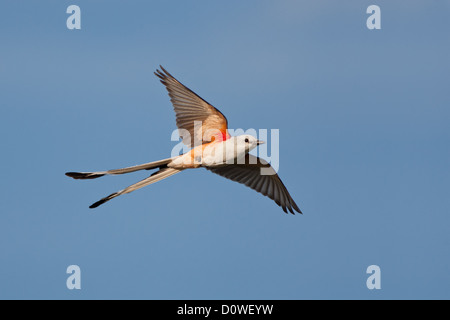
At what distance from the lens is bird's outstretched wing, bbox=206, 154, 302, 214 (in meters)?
11.6

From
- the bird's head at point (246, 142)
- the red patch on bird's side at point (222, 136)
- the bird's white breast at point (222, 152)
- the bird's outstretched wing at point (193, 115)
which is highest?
the bird's outstretched wing at point (193, 115)

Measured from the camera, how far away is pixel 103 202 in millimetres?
10211

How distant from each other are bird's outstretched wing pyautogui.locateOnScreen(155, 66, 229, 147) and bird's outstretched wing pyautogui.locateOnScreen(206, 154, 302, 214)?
1.17 metres

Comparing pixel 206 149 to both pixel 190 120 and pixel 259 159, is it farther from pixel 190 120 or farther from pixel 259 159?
pixel 259 159

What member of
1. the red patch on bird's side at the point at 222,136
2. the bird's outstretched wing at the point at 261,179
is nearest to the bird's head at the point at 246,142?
the red patch on bird's side at the point at 222,136

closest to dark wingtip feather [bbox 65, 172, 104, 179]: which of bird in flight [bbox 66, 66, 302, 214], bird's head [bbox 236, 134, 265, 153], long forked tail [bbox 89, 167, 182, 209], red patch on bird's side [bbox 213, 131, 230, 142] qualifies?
bird in flight [bbox 66, 66, 302, 214]

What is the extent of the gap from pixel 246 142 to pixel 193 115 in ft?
3.22

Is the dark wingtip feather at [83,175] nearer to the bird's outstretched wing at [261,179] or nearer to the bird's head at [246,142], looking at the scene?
the bird's head at [246,142]

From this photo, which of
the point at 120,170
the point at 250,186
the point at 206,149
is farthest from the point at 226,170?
the point at 120,170

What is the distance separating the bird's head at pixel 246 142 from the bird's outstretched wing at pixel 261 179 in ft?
4.56

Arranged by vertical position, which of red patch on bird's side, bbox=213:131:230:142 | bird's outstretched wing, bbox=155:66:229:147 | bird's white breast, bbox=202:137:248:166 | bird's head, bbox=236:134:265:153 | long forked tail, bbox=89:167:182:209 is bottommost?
long forked tail, bbox=89:167:182:209

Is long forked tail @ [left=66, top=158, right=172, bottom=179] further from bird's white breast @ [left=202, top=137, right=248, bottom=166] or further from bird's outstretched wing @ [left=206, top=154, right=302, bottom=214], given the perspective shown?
bird's outstretched wing @ [left=206, top=154, right=302, bottom=214]

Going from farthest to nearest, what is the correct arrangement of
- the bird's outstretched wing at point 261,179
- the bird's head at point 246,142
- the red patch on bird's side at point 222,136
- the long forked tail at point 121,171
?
the bird's outstretched wing at point 261,179 → the red patch on bird's side at point 222,136 → the bird's head at point 246,142 → the long forked tail at point 121,171

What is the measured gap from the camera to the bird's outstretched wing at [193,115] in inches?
403
